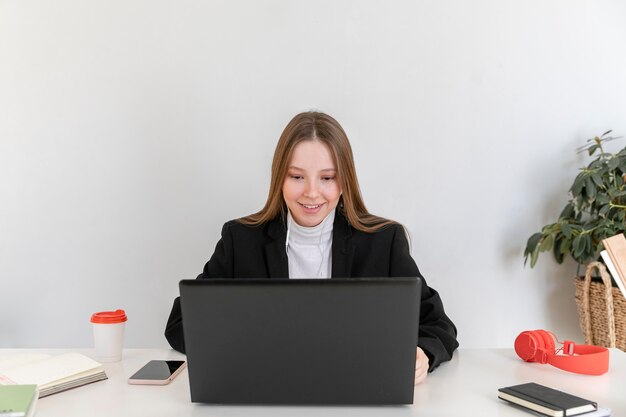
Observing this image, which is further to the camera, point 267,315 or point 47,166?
point 47,166

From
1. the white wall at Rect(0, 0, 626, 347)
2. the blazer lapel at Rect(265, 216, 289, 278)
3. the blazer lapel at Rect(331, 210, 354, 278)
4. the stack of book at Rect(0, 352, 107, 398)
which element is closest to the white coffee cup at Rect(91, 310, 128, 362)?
the stack of book at Rect(0, 352, 107, 398)

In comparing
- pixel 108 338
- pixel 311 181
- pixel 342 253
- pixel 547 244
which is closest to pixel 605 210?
pixel 547 244

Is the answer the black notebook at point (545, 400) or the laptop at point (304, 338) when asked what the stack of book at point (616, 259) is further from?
the laptop at point (304, 338)

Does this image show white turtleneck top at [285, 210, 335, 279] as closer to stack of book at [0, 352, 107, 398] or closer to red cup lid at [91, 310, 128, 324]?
red cup lid at [91, 310, 128, 324]

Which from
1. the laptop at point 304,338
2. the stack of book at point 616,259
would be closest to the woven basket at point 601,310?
the stack of book at point 616,259

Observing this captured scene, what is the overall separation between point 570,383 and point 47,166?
2.50 m

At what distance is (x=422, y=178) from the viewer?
Result: 3.11m

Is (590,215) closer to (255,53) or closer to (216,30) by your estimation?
(255,53)

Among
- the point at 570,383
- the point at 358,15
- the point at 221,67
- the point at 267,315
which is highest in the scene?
the point at 358,15

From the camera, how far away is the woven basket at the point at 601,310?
2.82 meters

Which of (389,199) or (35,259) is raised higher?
(389,199)

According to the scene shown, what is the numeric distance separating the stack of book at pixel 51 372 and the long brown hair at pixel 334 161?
879 millimetres

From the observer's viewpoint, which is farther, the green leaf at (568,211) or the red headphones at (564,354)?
the green leaf at (568,211)

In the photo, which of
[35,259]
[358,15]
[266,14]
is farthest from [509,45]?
[35,259]
